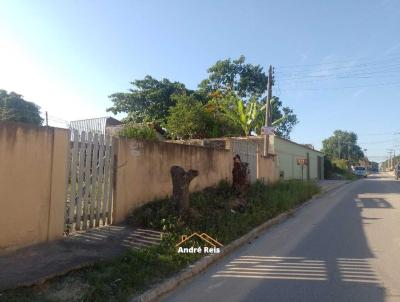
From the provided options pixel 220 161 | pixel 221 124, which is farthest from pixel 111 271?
pixel 221 124

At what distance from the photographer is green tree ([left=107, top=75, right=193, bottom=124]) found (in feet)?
113

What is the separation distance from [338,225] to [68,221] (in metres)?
7.16

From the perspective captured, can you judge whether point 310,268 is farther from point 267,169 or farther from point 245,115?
point 245,115

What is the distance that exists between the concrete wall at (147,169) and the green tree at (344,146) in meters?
84.5

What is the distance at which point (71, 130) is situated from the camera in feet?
25.4

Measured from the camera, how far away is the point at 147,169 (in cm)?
1038

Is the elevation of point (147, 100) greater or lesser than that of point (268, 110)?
greater

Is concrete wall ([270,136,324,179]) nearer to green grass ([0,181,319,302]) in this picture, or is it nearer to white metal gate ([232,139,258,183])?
white metal gate ([232,139,258,183])

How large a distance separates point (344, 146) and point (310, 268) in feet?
310

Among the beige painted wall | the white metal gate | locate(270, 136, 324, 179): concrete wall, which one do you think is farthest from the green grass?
locate(270, 136, 324, 179): concrete wall

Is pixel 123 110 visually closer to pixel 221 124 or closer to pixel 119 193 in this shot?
pixel 221 124

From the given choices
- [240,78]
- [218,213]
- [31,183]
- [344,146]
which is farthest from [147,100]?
[344,146]

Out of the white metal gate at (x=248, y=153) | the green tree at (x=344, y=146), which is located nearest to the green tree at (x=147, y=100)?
the white metal gate at (x=248, y=153)

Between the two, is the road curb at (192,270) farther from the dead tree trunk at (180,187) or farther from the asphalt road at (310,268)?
the dead tree trunk at (180,187)
